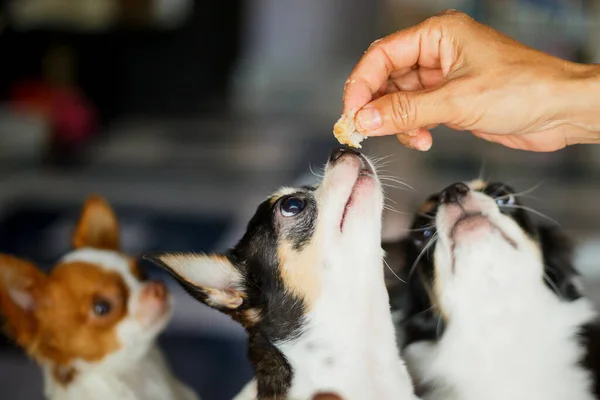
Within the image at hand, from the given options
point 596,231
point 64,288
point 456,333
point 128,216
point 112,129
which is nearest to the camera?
point 456,333

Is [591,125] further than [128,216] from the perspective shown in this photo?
No

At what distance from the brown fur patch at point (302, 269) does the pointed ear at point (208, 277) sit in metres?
0.07

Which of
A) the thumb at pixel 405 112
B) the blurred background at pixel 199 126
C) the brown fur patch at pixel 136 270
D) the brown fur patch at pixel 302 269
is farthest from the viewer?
the blurred background at pixel 199 126

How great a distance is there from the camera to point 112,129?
568 centimetres

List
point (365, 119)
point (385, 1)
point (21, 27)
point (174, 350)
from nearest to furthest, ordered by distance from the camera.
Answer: point (365, 119) < point (174, 350) < point (21, 27) < point (385, 1)

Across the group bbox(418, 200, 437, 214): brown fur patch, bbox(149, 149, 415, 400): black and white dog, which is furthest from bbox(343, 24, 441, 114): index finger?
bbox(418, 200, 437, 214): brown fur patch

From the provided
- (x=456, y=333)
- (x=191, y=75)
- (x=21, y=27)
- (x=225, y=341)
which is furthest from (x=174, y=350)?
(x=191, y=75)

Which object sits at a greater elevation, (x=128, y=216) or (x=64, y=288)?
(x=64, y=288)

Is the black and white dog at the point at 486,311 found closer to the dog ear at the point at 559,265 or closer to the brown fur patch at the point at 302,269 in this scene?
the dog ear at the point at 559,265

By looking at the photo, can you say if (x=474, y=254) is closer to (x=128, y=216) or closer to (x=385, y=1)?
(x=128, y=216)

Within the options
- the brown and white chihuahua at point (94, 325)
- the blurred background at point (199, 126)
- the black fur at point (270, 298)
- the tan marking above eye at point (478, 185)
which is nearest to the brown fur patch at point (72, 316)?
the brown and white chihuahua at point (94, 325)

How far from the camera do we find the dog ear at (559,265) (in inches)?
47.6

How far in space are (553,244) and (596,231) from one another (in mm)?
1926

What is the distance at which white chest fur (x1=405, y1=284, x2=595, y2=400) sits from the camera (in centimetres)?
113
